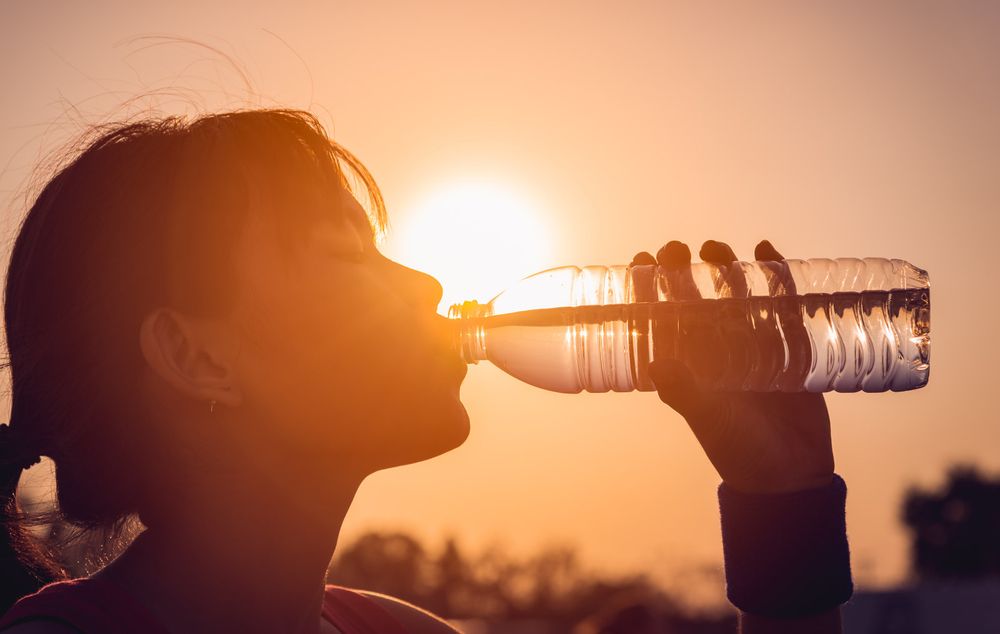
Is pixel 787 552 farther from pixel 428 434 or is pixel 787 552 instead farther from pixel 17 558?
pixel 17 558

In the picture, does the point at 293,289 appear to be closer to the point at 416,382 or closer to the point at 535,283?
the point at 416,382

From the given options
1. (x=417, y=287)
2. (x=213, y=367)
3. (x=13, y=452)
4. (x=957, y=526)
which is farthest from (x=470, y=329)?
(x=957, y=526)

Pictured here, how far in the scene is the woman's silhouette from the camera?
2.09 metres

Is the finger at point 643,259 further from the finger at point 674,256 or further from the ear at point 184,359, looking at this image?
the ear at point 184,359

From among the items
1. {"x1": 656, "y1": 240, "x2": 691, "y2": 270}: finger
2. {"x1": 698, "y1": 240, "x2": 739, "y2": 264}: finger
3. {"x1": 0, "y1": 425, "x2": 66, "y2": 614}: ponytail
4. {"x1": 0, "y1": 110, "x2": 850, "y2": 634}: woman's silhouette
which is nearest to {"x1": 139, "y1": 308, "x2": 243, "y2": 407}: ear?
{"x1": 0, "y1": 110, "x2": 850, "y2": 634}: woman's silhouette

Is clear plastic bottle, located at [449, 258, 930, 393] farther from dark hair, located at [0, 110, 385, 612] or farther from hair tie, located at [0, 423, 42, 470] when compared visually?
hair tie, located at [0, 423, 42, 470]

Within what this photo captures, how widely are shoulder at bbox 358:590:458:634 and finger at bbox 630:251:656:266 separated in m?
1.13

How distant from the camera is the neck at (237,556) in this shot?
203 cm

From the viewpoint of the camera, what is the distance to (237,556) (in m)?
2.10

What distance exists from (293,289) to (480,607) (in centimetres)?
4029

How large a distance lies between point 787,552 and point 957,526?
189 ft

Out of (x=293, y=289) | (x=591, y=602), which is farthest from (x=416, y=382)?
(x=591, y=602)

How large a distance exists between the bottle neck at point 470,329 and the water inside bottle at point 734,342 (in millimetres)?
12

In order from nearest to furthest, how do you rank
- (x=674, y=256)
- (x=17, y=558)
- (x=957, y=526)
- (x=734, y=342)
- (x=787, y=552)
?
1. (x=17, y=558)
2. (x=787, y=552)
3. (x=674, y=256)
4. (x=734, y=342)
5. (x=957, y=526)
